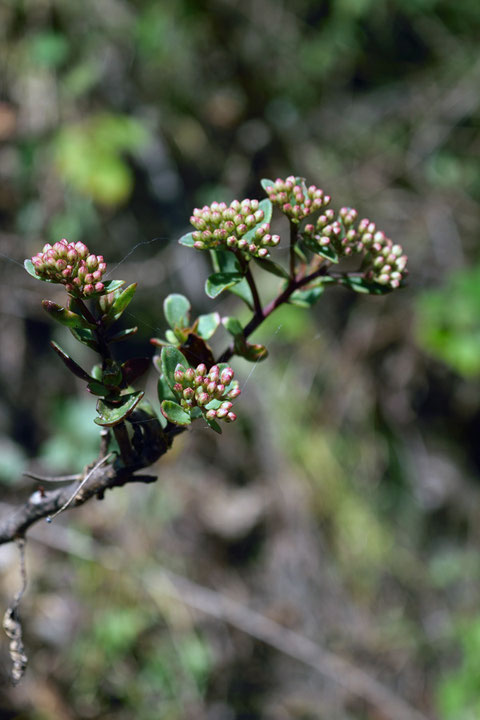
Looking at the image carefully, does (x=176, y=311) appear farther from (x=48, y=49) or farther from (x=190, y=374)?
(x=48, y=49)

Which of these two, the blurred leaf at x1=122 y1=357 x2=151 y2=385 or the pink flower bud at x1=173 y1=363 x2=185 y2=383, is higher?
the pink flower bud at x1=173 y1=363 x2=185 y2=383

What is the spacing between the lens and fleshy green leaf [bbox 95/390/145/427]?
0.48 meters

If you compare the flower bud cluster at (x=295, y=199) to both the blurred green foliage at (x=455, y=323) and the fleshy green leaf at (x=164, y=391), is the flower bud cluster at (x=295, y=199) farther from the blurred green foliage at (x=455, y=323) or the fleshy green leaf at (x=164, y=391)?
the blurred green foliage at (x=455, y=323)

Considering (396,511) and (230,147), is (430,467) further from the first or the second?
(230,147)

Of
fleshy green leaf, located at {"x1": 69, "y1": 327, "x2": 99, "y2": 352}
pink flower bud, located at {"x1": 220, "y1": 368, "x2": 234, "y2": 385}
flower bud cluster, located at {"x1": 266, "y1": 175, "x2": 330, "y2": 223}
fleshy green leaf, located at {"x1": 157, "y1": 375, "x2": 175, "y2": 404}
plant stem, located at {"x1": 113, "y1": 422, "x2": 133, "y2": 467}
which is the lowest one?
plant stem, located at {"x1": 113, "y1": 422, "x2": 133, "y2": 467}

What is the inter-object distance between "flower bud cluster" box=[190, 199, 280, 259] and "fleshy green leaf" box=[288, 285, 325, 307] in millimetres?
91

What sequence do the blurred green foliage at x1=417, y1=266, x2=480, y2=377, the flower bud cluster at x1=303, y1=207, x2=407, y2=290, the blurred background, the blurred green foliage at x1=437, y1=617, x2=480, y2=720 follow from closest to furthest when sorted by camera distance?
1. the flower bud cluster at x1=303, y1=207, x2=407, y2=290
2. the blurred background
3. the blurred green foliage at x1=437, y1=617, x2=480, y2=720
4. the blurred green foliage at x1=417, y1=266, x2=480, y2=377

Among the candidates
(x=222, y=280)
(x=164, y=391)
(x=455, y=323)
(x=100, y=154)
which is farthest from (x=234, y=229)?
(x=455, y=323)

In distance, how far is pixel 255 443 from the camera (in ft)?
7.38

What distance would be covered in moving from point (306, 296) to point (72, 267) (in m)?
0.25

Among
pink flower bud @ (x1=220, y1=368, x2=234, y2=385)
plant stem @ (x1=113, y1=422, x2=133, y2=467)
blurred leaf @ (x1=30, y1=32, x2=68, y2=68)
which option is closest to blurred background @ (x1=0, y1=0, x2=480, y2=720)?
blurred leaf @ (x1=30, y1=32, x2=68, y2=68)

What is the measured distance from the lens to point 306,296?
24.7 inches

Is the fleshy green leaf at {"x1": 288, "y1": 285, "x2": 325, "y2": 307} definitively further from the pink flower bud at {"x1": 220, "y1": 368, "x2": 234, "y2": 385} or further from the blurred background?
the blurred background

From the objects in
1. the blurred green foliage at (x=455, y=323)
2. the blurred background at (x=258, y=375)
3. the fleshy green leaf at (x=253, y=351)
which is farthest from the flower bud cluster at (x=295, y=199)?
the blurred green foliage at (x=455, y=323)
